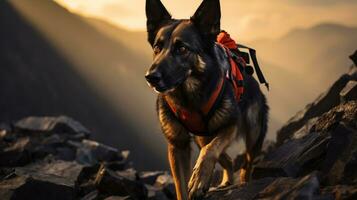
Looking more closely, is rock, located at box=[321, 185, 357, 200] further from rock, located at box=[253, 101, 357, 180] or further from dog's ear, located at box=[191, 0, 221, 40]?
dog's ear, located at box=[191, 0, 221, 40]

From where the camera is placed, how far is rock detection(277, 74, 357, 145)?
9430 mm

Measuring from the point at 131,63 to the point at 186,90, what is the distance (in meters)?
78.8

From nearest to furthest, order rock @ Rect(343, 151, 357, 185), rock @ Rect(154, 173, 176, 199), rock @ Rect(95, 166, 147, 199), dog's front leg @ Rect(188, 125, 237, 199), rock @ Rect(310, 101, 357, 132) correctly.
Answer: rock @ Rect(343, 151, 357, 185) < dog's front leg @ Rect(188, 125, 237, 199) < rock @ Rect(310, 101, 357, 132) < rock @ Rect(95, 166, 147, 199) < rock @ Rect(154, 173, 176, 199)

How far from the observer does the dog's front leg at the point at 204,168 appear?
15.2 ft

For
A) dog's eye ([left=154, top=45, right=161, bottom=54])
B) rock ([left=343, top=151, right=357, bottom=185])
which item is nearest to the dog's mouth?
dog's eye ([left=154, top=45, right=161, bottom=54])

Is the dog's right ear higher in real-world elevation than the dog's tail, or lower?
higher

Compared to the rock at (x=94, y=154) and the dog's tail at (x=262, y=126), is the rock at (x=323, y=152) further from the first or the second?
the rock at (x=94, y=154)

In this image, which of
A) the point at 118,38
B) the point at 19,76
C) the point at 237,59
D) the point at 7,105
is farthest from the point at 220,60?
the point at 118,38

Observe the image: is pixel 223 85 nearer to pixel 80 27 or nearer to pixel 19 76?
pixel 19 76

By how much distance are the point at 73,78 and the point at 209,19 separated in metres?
64.0

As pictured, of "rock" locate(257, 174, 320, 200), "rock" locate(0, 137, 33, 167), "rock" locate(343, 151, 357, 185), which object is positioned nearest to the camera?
"rock" locate(257, 174, 320, 200)

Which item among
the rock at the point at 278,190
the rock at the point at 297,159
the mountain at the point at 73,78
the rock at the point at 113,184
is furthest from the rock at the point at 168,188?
the mountain at the point at 73,78

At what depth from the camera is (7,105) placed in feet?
171

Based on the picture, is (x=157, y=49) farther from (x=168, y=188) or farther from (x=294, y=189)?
(x=168, y=188)
